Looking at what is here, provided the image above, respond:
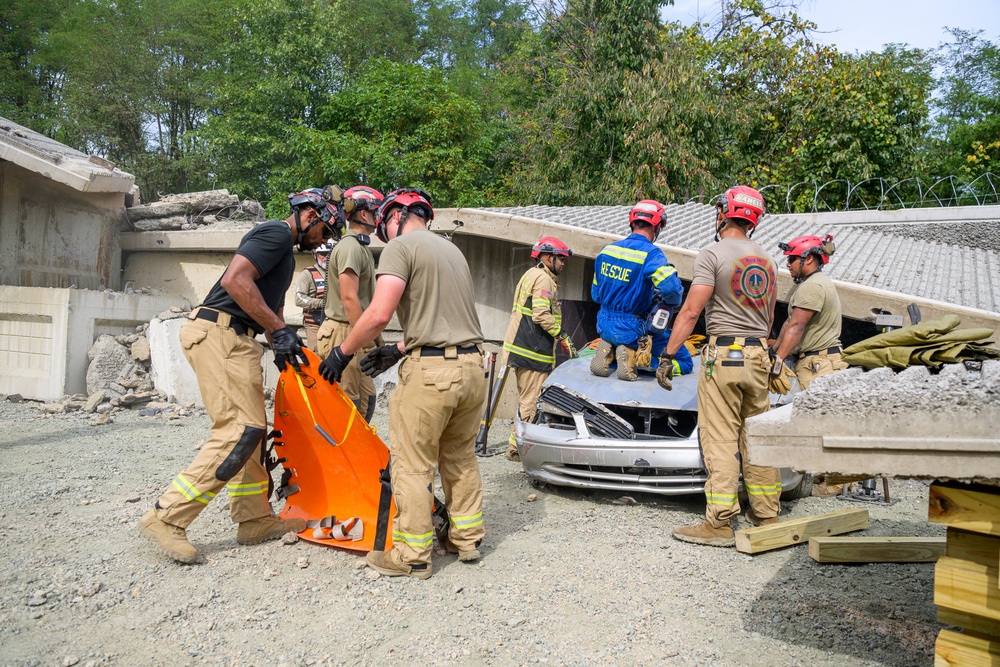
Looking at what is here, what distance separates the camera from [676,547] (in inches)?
185

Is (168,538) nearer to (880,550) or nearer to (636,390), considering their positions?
(636,390)

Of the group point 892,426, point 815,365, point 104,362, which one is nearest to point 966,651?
point 892,426

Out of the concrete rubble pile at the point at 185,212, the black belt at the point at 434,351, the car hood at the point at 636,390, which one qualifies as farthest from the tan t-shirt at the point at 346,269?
the concrete rubble pile at the point at 185,212

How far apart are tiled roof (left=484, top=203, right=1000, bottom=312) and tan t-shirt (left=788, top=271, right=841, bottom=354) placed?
98cm

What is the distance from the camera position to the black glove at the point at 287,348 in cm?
428

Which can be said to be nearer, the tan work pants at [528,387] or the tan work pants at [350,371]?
the tan work pants at [350,371]

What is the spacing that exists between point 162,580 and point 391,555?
3.89 feet

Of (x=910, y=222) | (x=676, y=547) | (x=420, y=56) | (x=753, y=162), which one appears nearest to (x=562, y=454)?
(x=676, y=547)

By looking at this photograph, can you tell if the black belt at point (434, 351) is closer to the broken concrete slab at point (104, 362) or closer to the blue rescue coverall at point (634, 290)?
the blue rescue coverall at point (634, 290)

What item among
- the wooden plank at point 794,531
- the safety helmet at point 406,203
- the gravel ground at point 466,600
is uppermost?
the safety helmet at point 406,203

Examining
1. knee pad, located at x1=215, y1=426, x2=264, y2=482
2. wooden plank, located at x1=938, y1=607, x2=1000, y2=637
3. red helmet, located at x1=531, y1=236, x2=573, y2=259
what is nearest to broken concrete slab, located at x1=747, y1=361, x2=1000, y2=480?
wooden plank, located at x1=938, y1=607, x2=1000, y2=637

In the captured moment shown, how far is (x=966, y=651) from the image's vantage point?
2525 mm

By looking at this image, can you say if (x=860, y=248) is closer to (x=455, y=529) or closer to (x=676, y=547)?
(x=676, y=547)

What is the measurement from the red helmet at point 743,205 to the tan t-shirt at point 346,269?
2.52 meters
